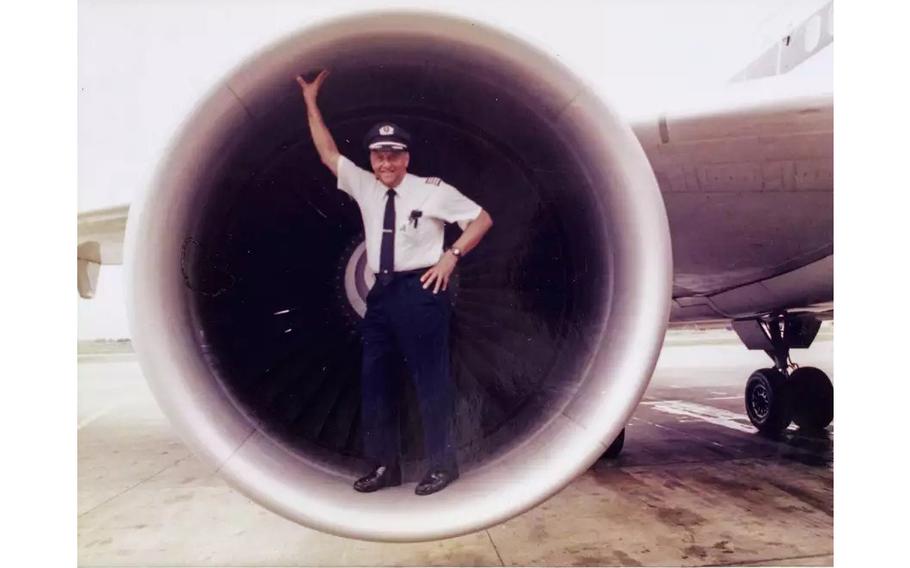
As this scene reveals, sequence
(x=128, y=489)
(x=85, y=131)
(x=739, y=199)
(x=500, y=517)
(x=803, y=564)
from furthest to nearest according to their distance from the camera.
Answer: (x=128, y=489)
(x=739, y=199)
(x=803, y=564)
(x=85, y=131)
(x=500, y=517)

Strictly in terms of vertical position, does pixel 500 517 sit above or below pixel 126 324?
below

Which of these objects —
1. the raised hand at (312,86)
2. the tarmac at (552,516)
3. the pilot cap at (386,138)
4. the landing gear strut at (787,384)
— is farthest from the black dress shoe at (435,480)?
the landing gear strut at (787,384)

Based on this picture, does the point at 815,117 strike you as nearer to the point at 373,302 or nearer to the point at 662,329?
the point at 662,329

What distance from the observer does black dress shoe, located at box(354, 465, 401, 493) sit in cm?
132

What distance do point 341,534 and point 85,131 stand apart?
0.96 metres

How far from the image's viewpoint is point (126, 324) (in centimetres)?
122

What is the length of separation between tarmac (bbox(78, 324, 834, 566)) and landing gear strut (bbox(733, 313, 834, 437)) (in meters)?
0.55

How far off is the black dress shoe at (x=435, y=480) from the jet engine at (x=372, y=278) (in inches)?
0.7

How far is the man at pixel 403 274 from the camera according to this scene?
1.41 m

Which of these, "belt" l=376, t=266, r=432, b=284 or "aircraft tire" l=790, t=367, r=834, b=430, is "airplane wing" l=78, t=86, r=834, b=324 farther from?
"aircraft tire" l=790, t=367, r=834, b=430

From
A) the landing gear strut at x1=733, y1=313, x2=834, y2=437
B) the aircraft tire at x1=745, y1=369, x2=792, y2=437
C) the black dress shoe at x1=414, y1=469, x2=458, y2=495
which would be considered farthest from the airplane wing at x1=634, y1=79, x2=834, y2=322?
the aircraft tire at x1=745, y1=369, x2=792, y2=437

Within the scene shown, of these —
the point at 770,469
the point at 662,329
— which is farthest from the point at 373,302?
the point at 770,469

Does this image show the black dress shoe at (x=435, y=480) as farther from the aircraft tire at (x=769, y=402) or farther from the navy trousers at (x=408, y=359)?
the aircraft tire at (x=769, y=402)
